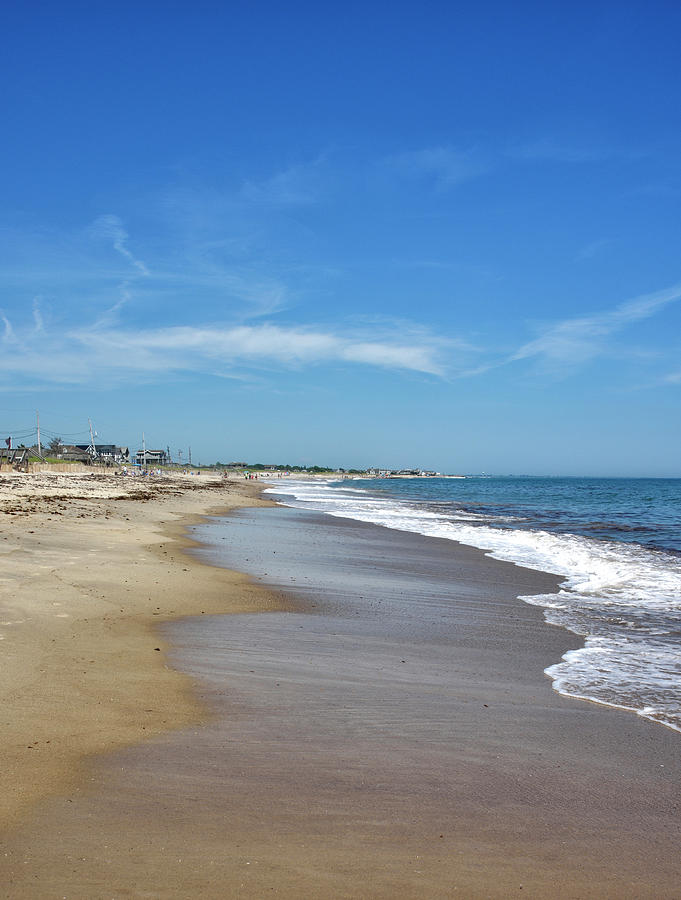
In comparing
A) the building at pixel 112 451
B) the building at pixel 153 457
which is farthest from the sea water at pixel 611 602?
the building at pixel 153 457

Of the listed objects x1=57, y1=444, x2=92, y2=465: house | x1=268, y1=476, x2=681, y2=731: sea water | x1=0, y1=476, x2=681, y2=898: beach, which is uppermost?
x1=57, y1=444, x2=92, y2=465: house

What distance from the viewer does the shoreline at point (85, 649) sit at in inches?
161

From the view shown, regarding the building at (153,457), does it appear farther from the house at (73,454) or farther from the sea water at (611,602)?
the sea water at (611,602)

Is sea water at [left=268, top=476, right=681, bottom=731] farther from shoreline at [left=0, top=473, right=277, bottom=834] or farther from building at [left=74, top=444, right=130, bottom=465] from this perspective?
building at [left=74, top=444, right=130, bottom=465]

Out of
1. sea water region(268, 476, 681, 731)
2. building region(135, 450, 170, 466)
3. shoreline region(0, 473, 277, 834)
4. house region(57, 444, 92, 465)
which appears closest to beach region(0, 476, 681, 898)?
shoreline region(0, 473, 277, 834)

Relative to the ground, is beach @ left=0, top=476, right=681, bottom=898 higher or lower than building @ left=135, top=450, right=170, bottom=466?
lower

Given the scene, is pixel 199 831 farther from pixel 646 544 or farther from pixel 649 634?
pixel 646 544

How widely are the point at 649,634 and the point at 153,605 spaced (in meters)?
6.48

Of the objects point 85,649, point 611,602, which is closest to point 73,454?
point 611,602

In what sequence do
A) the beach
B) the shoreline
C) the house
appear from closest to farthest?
the beach → the shoreline → the house

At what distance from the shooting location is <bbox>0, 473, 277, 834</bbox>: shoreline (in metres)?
4.09

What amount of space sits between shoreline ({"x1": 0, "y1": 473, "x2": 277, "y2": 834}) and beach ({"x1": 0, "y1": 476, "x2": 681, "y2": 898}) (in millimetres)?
27

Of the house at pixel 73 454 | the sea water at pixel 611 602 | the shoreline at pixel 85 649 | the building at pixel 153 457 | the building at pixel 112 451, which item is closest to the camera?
the shoreline at pixel 85 649

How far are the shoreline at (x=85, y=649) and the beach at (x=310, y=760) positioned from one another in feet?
0.09
